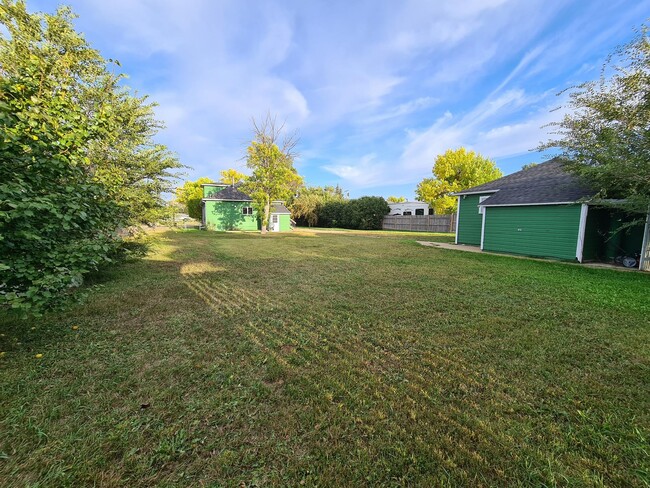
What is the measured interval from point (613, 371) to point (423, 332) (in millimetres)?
1789

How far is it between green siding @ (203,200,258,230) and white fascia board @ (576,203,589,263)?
20775 millimetres

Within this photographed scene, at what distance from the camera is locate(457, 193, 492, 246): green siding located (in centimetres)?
1346

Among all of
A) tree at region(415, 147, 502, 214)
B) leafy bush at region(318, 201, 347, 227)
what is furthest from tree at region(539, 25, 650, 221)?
leafy bush at region(318, 201, 347, 227)

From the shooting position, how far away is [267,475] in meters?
1.53

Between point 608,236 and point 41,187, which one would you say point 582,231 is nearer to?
point 608,236

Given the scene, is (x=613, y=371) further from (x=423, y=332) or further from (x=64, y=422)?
(x=64, y=422)

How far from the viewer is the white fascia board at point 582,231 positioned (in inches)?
341

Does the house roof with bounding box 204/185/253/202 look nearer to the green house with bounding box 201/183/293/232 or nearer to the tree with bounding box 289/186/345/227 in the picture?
the green house with bounding box 201/183/293/232

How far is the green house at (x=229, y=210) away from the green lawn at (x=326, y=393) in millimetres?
19765

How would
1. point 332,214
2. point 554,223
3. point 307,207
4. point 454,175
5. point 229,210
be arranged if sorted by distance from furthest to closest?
point 307,207 → point 332,214 → point 454,175 → point 229,210 → point 554,223

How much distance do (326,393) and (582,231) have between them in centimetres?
1093

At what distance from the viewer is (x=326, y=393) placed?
88.7 inches

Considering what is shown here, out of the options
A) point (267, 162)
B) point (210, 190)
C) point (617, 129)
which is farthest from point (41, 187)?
point (210, 190)

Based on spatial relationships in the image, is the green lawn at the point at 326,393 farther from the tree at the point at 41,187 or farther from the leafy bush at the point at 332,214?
the leafy bush at the point at 332,214
